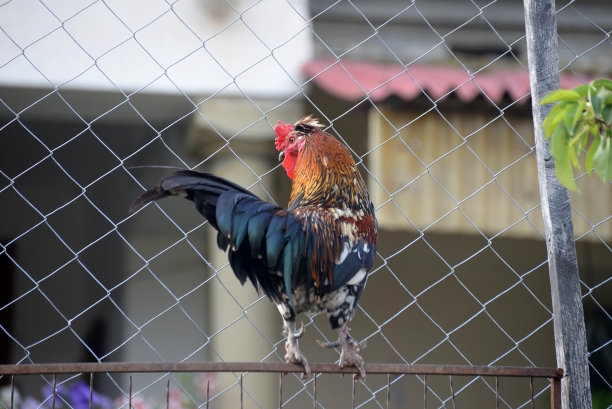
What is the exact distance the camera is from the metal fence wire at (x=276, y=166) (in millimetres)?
2820

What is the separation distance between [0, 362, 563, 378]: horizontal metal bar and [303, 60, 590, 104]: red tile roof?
5.00 ft

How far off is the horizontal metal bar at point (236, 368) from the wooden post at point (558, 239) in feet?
0.23

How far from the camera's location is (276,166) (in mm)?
1898

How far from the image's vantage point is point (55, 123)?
151 inches

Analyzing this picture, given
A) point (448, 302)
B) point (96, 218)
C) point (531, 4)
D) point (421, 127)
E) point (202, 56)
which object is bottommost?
point (96, 218)

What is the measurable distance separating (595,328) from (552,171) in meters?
3.00

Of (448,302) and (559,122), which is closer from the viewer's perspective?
(559,122)

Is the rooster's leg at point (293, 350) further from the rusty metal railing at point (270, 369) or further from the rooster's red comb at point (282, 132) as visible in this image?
the rooster's red comb at point (282, 132)

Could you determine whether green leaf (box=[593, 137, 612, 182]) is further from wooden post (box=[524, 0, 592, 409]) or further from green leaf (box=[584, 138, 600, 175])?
wooden post (box=[524, 0, 592, 409])

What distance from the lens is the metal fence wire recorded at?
282cm

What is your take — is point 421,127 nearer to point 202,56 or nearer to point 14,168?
point 202,56

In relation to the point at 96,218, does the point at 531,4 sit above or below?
above

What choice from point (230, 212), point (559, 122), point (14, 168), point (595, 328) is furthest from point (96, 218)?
point (559, 122)

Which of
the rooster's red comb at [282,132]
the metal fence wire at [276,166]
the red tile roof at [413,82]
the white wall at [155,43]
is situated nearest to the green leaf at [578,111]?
the metal fence wire at [276,166]
